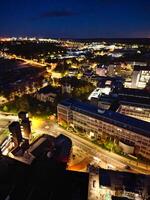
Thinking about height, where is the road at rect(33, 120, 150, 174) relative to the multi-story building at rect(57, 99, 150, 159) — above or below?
below

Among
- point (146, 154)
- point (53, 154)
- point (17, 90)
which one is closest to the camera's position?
point (53, 154)

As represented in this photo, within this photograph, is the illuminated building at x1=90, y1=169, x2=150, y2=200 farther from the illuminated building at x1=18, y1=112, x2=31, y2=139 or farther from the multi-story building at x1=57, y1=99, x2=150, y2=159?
the illuminated building at x1=18, y1=112, x2=31, y2=139

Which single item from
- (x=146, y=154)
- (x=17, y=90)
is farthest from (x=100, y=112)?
(x=17, y=90)

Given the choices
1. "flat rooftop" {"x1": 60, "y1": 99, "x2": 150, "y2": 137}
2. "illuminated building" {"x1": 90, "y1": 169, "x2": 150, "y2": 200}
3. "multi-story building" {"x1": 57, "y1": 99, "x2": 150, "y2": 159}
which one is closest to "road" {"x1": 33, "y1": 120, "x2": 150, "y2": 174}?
"multi-story building" {"x1": 57, "y1": 99, "x2": 150, "y2": 159}

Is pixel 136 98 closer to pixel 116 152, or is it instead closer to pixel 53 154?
pixel 116 152

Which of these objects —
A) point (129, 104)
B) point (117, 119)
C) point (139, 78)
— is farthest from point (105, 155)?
point (139, 78)

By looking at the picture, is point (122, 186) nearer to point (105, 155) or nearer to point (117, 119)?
point (105, 155)

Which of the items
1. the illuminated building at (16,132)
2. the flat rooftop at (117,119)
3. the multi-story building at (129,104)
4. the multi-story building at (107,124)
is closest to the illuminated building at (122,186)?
the multi-story building at (107,124)
